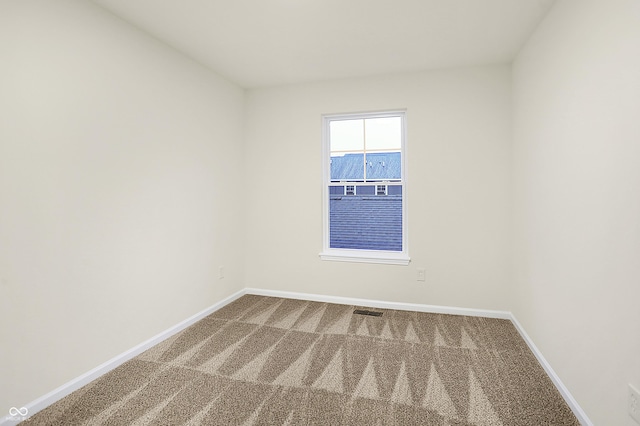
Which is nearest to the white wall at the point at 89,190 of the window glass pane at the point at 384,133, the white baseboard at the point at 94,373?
the white baseboard at the point at 94,373

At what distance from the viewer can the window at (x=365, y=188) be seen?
362 centimetres

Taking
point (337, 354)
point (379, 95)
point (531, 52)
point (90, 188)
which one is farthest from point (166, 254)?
point (531, 52)

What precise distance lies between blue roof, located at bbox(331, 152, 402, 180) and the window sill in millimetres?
903

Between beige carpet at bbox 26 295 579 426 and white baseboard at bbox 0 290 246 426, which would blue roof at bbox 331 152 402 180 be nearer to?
beige carpet at bbox 26 295 579 426

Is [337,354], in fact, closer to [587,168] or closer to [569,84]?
[587,168]

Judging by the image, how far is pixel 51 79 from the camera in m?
1.92

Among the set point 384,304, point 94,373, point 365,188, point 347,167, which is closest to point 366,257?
point 384,304

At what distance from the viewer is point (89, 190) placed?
214cm

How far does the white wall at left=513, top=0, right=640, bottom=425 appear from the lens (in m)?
1.38

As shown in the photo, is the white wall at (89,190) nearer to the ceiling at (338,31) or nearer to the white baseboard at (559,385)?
the ceiling at (338,31)

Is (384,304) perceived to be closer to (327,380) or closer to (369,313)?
(369,313)

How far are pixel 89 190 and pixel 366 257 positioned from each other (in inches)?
106

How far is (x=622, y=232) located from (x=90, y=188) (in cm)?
309

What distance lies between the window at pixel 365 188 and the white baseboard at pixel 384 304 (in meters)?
0.48
